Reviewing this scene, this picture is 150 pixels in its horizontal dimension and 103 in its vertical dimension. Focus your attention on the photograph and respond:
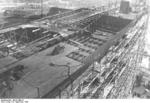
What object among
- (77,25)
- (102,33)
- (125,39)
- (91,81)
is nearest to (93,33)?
(102,33)

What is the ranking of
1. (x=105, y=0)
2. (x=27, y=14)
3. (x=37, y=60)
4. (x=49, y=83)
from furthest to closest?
1. (x=105, y=0)
2. (x=27, y=14)
3. (x=37, y=60)
4. (x=49, y=83)

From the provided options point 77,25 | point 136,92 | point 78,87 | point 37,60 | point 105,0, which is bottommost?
point 136,92

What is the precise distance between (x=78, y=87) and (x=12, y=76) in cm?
396

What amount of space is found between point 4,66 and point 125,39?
36.5ft

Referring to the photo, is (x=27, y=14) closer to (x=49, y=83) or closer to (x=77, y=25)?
(x=77, y=25)

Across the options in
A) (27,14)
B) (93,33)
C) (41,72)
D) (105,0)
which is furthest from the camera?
(105,0)

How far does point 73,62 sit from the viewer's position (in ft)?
38.8

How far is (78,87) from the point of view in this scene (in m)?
9.61

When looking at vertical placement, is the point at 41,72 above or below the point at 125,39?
below

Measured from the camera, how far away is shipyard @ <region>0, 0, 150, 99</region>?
955cm

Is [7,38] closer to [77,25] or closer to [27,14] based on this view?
[77,25]

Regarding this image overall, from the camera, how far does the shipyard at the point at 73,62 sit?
955cm

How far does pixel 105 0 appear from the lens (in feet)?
112

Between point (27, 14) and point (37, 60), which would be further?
point (27, 14)
